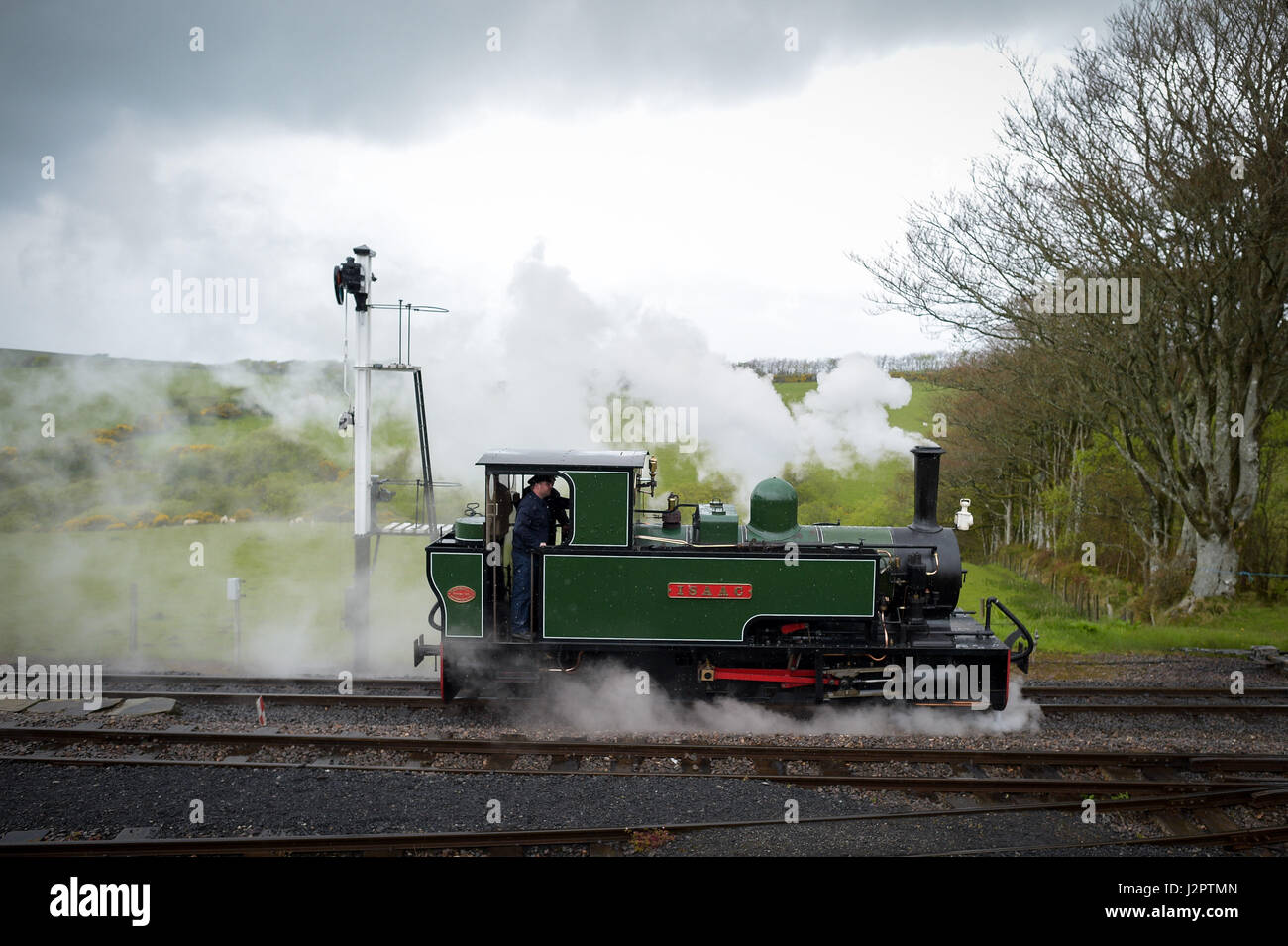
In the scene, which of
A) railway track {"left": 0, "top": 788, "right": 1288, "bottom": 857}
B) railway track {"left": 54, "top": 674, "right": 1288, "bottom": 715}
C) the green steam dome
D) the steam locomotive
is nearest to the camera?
railway track {"left": 0, "top": 788, "right": 1288, "bottom": 857}

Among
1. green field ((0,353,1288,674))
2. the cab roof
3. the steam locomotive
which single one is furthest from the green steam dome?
green field ((0,353,1288,674))

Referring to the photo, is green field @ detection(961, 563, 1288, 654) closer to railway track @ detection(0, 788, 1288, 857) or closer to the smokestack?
the smokestack

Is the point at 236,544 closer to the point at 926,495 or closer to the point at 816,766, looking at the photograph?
the point at 816,766

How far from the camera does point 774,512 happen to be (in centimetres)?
794

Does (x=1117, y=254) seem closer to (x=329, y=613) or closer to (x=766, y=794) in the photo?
(x=766, y=794)

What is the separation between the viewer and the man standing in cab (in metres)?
7.67

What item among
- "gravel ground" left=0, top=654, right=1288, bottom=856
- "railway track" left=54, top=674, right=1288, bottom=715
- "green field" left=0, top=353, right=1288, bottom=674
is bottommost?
"gravel ground" left=0, top=654, right=1288, bottom=856

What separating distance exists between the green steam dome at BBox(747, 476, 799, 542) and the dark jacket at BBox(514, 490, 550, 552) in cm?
221

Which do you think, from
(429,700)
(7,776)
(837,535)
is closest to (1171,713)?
(837,535)

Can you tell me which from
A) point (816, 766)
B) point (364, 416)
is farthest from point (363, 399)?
point (816, 766)

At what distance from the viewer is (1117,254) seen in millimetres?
12461

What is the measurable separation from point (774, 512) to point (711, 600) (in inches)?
44.6

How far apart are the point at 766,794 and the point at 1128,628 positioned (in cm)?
963

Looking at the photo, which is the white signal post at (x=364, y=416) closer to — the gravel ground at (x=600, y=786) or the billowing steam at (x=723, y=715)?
the gravel ground at (x=600, y=786)
